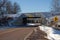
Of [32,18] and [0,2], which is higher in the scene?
[0,2]

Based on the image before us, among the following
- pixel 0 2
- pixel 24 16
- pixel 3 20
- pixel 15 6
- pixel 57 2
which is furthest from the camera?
pixel 15 6

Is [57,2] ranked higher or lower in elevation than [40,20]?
higher

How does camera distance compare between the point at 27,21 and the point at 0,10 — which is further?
the point at 27,21

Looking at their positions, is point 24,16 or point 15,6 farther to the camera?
point 15,6

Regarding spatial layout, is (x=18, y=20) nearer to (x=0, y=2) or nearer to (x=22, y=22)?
(x=22, y=22)

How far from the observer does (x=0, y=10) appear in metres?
81.1

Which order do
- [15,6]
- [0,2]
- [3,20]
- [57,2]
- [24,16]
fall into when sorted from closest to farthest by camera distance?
[0,2] → [3,20] → [57,2] → [24,16] → [15,6]

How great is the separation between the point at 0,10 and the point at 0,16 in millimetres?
2775

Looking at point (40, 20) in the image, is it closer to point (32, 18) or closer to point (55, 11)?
point (32, 18)

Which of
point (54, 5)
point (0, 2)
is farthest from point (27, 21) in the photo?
point (0, 2)

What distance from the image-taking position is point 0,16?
271 feet

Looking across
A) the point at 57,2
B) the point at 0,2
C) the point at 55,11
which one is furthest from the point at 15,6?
the point at 0,2

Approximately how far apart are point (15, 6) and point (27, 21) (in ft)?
179

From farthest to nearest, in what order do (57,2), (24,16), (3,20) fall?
(24,16), (57,2), (3,20)
